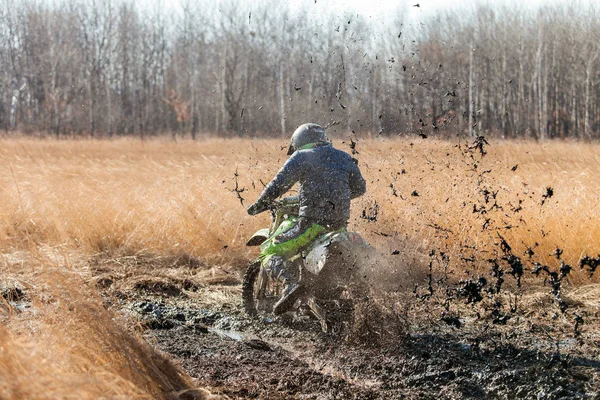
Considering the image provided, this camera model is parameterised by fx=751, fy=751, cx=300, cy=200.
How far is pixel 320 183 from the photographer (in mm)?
6383

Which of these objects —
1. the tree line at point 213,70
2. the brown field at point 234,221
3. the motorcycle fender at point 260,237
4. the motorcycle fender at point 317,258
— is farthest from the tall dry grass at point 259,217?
the tree line at point 213,70

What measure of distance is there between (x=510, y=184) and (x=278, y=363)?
23.6 feet

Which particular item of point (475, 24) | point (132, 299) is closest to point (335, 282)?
point (132, 299)

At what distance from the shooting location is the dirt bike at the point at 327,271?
19.3 feet

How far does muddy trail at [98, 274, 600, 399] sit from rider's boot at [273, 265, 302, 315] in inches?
10.6

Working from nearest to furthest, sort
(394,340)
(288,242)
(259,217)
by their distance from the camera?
(394,340) < (288,242) < (259,217)

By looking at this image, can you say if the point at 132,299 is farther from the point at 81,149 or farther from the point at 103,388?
the point at 81,149

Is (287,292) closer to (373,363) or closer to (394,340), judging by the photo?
(394,340)

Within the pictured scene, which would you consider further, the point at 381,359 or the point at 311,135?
the point at 311,135

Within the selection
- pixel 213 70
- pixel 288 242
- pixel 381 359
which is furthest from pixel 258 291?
pixel 213 70

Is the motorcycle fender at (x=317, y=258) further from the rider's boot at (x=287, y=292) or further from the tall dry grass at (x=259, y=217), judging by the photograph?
the tall dry grass at (x=259, y=217)

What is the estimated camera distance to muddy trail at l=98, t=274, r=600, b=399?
4.84 metres

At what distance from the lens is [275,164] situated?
14.8m

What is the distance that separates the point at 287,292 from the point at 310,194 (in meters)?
0.85
